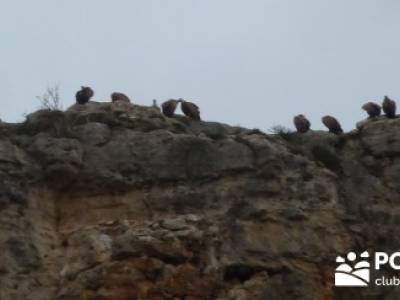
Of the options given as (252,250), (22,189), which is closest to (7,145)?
(22,189)

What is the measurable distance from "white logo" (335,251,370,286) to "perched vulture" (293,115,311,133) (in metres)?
6.30

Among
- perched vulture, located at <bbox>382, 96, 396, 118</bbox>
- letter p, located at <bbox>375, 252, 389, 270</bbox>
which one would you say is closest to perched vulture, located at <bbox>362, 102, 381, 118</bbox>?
perched vulture, located at <bbox>382, 96, 396, 118</bbox>

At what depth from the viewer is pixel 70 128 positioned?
39.0 m

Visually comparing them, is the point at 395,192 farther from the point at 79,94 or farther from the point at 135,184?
the point at 79,94

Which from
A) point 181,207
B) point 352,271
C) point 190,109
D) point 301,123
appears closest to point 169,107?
point 190,109

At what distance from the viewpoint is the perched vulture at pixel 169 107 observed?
4287 centimetres

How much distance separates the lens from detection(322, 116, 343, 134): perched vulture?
42.9 m

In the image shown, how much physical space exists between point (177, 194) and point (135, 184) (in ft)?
4.09

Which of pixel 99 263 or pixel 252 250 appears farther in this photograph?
pixel 252 250

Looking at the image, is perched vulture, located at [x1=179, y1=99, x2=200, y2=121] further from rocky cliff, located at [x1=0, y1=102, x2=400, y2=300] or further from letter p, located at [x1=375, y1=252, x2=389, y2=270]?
letter p, located at [x1=375, y1=252, x2=389, y2=270]

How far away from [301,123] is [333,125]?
3.41 feet

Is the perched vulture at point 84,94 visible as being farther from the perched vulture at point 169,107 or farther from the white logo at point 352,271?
the white logo at point 352,271

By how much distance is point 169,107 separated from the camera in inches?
1714

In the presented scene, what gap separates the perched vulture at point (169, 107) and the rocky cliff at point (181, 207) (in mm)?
2018
